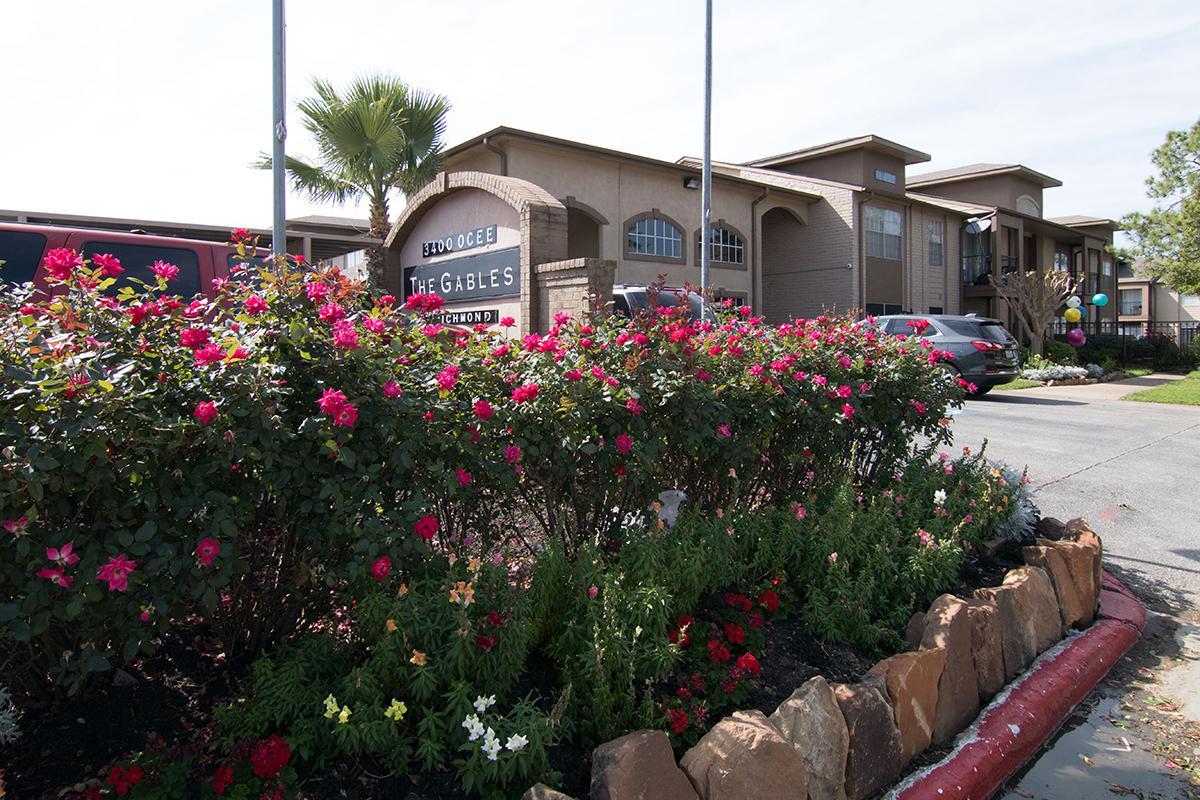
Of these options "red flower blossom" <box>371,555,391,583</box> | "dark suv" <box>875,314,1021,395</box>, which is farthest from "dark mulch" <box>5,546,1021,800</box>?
"dark suv" <box>875,314,1021,395</box>

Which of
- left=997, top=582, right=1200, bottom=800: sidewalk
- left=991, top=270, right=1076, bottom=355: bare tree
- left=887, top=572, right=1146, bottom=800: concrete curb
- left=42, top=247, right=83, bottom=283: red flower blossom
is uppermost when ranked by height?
left=991, top=270, right=1076, bottom=355: bare tree

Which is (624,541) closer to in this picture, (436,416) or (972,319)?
(436,416)

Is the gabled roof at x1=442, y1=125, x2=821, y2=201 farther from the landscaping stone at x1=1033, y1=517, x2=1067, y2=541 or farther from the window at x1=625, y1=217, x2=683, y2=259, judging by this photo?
the landscaping stone at x1=1033, y1=517, x2=1067, y2=541

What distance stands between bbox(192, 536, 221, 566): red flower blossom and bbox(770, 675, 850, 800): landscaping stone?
1839 mm

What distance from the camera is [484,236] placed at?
12.5 metres

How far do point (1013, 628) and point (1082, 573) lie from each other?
104cm

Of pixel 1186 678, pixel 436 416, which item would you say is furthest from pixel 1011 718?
pixel 436 416

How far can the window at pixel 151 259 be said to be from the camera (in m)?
7.35

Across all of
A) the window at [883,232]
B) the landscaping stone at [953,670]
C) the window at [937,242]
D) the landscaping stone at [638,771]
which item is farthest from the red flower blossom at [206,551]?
the window at [937,242]

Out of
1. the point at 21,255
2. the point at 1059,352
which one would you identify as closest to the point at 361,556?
the point at 21,255

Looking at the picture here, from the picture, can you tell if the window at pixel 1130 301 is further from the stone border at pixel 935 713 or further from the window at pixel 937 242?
the stone border at pixel 935 713

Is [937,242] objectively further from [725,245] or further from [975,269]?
[725,245]

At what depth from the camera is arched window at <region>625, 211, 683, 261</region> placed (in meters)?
19.0

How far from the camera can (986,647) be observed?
371 centimetres
